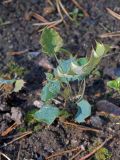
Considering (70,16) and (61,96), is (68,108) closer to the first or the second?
(61,96)

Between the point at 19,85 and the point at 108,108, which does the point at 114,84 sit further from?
the point at 19,85

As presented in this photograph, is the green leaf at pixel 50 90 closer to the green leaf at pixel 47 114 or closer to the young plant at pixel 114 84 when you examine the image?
the green leaf at pixel 47 114

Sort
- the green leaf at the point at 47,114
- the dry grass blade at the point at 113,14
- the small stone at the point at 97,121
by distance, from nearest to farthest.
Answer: the green leaf at the point at 47,114 < the small stone at the point at 97,121 < the dry grass blade at the point at 113,14

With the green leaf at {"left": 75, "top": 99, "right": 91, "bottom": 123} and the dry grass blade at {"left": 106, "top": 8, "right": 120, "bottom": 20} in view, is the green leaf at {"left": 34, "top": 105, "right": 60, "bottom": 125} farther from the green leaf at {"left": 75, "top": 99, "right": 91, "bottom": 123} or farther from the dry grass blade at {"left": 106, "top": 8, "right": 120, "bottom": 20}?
the dry grass blade at {"left": 106, "top": 8, "right": 120, "bottom": 20}

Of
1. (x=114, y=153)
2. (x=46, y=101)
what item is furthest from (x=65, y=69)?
(x=114, y=153)

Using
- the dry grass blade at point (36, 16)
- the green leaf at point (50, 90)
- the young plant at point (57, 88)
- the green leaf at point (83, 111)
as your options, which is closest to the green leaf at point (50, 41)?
the young plant at point (57, 88)

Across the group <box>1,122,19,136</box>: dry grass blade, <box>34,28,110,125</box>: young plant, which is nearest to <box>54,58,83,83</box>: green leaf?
<box>34,28,110,125</box>: young plant
